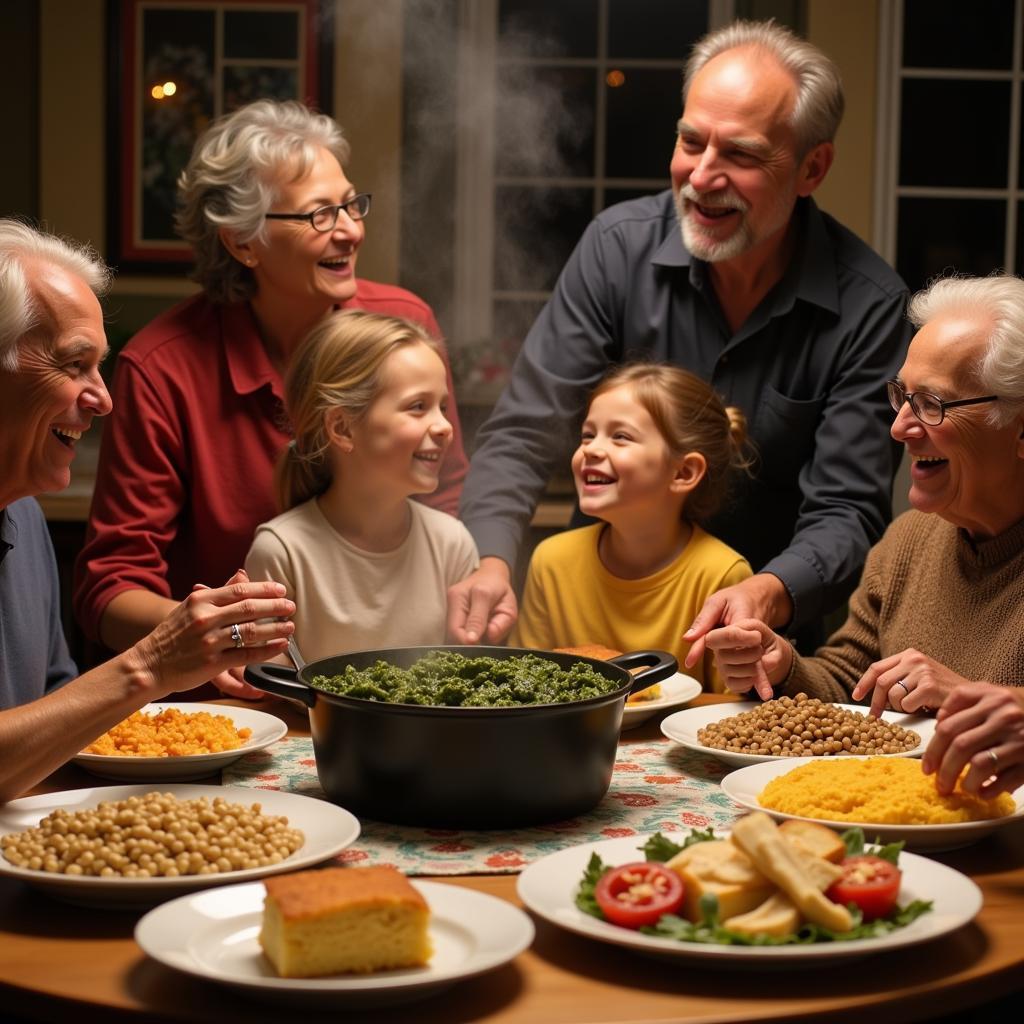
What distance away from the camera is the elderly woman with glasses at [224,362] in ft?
9.13

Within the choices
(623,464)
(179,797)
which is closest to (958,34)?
(623,464)

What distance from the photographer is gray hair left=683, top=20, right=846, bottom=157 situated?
9.80 ft

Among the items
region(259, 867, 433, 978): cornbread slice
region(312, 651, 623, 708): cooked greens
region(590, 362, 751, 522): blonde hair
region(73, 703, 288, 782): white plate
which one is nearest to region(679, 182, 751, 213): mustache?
region(590, 362, 751, 522): blonde hair

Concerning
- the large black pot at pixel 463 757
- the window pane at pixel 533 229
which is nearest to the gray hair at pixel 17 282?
the large black pot at pixel 463 757

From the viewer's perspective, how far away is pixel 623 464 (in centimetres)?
283

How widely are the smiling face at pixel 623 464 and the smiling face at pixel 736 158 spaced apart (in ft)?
1.22

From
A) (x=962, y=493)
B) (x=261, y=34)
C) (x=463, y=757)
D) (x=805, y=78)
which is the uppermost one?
(x=261, y=34)

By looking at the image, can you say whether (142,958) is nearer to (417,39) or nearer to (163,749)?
(163,749)

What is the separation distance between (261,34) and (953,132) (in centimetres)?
238

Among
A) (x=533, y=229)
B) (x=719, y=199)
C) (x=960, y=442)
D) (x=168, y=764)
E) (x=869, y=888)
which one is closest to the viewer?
(x=869, y=888)

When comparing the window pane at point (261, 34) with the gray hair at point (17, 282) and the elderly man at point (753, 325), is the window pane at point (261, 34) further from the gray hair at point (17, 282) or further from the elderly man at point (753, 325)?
the gray hair at point (17, 282)

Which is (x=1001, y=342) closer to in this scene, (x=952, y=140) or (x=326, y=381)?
(x=326, y=381)

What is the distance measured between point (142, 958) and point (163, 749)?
56cm

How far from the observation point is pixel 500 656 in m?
1.90
